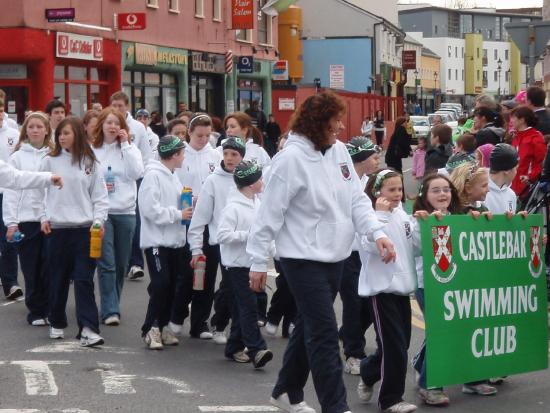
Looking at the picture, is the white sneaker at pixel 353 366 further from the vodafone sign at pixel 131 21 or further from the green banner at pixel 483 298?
the vodafone sign at pixel 131 21

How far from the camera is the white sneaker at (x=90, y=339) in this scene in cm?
999

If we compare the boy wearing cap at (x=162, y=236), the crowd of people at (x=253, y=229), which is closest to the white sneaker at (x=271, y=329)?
the crowd of people at (x=253, y=229)

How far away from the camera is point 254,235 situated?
24.0 ft

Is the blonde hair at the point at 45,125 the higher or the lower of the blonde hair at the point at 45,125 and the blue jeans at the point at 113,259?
the higher

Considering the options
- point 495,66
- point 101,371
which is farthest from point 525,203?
point 495,66

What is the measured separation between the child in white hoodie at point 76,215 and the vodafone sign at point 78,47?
21.2m

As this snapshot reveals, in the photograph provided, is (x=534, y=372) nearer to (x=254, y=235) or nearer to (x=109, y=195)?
(x=254, y=235)

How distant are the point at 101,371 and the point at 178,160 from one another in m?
2.03

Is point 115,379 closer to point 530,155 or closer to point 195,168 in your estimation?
point 195,168

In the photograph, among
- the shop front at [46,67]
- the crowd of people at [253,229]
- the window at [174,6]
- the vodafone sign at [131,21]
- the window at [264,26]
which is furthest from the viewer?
the window at [264,26]

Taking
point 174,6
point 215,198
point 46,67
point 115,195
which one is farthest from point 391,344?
point 174,6

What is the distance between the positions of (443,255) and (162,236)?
2974mm

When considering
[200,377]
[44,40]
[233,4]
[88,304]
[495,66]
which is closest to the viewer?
[200,377]

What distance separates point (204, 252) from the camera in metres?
10.4
